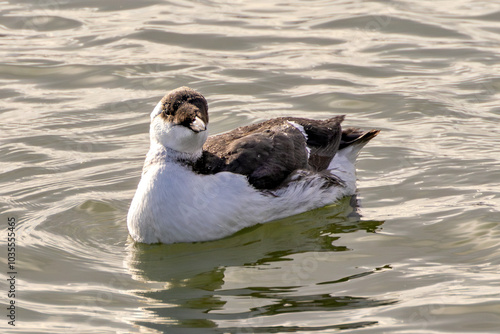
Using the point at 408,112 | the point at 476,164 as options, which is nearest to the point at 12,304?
the point at 476,164

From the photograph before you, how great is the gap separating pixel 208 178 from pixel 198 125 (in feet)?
2.27

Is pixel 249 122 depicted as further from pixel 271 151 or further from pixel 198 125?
pixel 198 125

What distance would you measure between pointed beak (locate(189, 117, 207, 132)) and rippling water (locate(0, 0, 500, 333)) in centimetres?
130

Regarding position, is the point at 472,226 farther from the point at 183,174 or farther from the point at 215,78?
the point at 215,78

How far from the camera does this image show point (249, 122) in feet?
39.8

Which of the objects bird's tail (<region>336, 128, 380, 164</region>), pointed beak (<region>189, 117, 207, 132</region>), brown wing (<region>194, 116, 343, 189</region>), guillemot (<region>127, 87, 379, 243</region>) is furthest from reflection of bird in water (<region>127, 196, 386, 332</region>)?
pointed beak (<region>189, 117, 207, 132</region>)

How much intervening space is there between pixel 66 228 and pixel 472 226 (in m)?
4.42

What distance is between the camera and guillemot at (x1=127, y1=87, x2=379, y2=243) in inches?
332

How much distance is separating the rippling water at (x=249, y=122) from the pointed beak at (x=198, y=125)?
4.27 ft

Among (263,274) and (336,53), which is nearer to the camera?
(263,274)

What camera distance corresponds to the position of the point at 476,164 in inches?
417

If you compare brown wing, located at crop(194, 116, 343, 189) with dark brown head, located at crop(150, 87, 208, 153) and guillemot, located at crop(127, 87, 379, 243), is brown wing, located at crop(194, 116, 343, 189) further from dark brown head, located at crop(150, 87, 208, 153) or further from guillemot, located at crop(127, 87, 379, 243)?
dark brown head, located at crop(150, 87, 208, 153)

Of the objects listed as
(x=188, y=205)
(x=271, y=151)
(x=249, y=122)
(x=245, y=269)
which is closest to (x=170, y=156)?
(x=188, y=205)

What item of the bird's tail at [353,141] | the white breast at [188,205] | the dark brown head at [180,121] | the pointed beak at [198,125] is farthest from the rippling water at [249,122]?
the pointed beak at [198,125]
